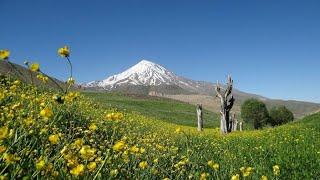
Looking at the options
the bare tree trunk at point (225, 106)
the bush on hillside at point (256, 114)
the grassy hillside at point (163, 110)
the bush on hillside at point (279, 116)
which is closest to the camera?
the bare tree trunk at point (225, 106)

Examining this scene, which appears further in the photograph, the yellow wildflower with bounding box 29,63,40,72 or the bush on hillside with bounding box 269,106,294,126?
the bush on hillside with bounding box 269,106,294,126

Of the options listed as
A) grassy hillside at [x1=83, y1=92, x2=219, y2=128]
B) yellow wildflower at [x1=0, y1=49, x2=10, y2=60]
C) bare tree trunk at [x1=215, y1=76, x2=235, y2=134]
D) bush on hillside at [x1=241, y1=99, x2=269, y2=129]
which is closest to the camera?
yellow wildflower at [x1=0, y1=49, x2=10, y2=60]

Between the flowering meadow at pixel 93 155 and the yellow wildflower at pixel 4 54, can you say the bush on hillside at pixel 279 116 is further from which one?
the yellow wildflower at pixel 4 54

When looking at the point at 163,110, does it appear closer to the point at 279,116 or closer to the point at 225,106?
the point at 279,116

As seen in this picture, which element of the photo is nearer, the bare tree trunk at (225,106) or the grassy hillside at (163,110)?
the bare tree trunk at (225,106)

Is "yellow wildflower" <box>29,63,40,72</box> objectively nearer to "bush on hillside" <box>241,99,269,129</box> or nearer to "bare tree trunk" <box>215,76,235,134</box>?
"bare tree trunk" <box>215,76,235,134</box>

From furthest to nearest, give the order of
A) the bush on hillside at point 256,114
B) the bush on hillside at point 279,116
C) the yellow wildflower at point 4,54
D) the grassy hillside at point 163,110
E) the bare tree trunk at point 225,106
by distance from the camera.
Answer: the bush on hillside at point 279,116
the bush on hillside at point 256,114
the grassy hillside at point 163,110
the bare tree trunk at point 225,106
the yellow wildflower at point 4,54

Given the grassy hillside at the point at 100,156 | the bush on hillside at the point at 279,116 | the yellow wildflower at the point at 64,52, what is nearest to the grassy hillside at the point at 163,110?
the bush on hillside at the point at 279,116

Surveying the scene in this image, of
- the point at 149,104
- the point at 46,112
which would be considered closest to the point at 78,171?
the point at 46,112

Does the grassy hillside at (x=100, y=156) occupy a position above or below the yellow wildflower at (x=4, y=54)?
below

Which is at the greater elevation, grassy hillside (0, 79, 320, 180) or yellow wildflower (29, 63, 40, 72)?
yellow wildflower (29, 63, 40, 72)

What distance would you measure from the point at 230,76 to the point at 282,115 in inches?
1692

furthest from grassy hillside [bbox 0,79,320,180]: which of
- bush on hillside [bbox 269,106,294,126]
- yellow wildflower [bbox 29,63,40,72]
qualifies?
bush on hillside [bbox 269,106,294,126]

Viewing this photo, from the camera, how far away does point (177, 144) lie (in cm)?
1228
